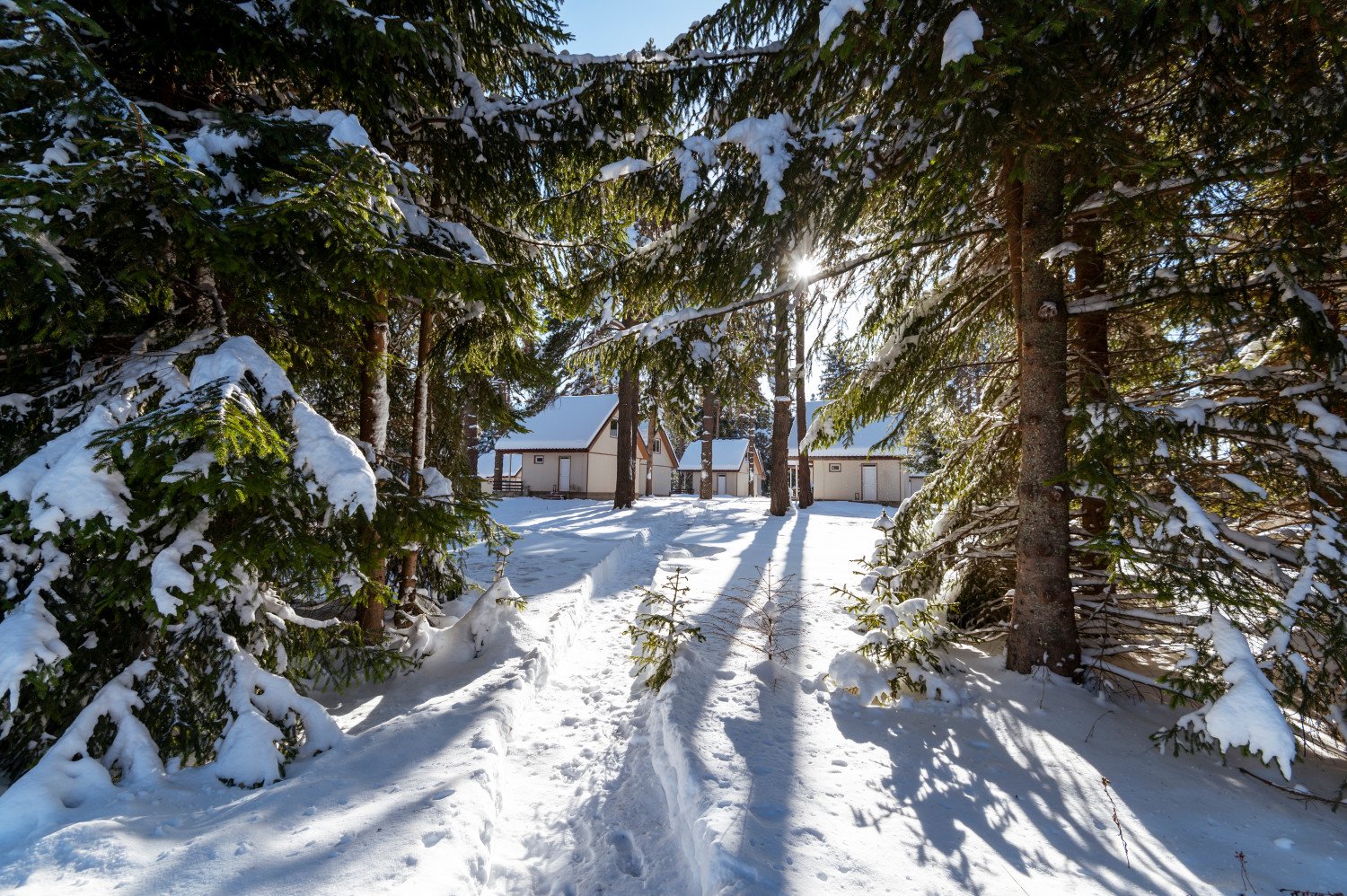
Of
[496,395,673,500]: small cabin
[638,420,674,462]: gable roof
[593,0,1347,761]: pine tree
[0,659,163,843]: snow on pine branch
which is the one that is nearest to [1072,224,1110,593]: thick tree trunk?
[593,0,1347,761]: pine tree

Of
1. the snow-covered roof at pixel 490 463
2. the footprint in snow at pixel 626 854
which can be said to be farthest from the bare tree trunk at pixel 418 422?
the snow-covered roof at pixel 490 463

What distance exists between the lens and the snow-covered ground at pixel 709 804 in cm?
222

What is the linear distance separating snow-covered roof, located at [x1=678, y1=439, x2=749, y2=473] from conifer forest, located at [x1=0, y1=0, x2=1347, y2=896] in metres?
33.6

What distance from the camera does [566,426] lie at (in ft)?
95.7

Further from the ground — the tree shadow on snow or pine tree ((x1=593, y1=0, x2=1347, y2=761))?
pine tree ((x1=593, y1=0, x2=1347, y2=761))

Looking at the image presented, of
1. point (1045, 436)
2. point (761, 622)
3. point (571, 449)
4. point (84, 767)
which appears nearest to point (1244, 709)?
point (1045, 436)

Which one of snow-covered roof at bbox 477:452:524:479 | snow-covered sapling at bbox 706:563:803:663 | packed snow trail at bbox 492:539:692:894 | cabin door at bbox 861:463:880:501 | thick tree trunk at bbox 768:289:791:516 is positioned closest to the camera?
packed snow trail at bbox 492:539:692:894

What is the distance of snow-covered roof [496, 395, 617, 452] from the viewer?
28.2 metres

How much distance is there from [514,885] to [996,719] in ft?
10.6

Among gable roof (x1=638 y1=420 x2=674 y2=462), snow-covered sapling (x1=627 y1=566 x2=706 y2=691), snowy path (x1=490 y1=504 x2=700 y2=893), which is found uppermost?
gable roof (x1=638 y1=420 x2=674 y2=462)

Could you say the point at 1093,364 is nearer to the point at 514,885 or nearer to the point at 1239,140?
the point at 1239,140

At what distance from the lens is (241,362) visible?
114 inches

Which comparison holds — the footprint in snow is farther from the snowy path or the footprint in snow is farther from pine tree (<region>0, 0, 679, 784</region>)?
pine tree (<region>0, 0, 679, 784</region>)

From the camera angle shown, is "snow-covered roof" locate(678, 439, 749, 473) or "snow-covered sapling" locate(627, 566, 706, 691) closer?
"snow-covered sapling" locate(627, 566, 706, 691)
